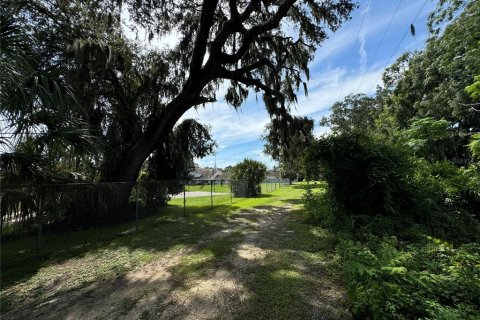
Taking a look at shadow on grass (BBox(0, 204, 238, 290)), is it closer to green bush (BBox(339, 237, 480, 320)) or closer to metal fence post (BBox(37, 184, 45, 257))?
metal fence post (BBox(37, 184, 45, 257))

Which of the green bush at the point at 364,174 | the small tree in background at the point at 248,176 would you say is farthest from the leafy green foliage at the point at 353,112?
the green bush at the point at 364,174

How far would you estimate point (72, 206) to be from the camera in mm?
6941

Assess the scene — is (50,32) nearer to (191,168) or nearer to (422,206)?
(191,168)

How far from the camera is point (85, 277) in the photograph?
174 inches

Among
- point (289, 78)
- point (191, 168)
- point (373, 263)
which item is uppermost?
point (289, 78)

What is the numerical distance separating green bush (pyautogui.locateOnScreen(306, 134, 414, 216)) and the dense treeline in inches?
0.9

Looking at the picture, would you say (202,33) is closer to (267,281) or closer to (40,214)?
(40,214)

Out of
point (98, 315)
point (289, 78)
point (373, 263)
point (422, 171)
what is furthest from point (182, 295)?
point (289, 78)

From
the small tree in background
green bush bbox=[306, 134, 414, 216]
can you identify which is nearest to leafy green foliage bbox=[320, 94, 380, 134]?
the small tree in background

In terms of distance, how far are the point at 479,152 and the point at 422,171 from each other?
4.53ft

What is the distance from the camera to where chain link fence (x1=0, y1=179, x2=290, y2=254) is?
17.7 feet

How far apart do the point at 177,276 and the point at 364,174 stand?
519 centimetres

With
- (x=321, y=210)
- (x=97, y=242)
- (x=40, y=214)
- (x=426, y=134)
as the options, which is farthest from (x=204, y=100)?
(x=426, y=134)

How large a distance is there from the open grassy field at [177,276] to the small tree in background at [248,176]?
1120cm
